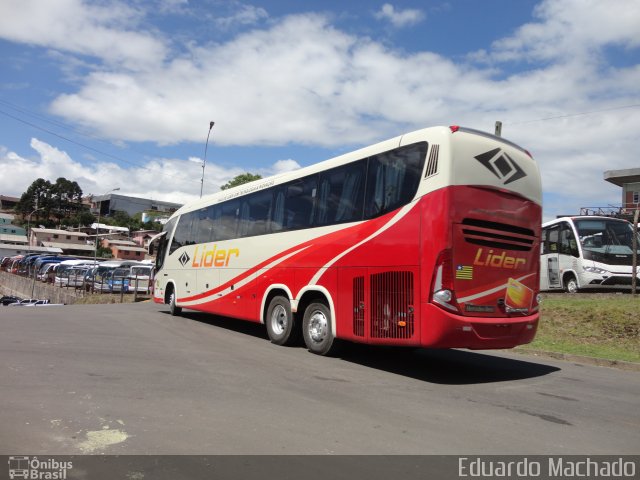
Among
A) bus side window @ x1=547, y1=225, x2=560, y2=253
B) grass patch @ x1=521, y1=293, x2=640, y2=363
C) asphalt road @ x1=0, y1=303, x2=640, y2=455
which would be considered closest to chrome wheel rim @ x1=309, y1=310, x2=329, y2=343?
asphalt road @ x1=0, y1=303, x2=640, y2=455

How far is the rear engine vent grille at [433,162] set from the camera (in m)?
7.57

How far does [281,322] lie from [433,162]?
16.8 feet

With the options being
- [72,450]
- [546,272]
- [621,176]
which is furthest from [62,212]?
[72,450]

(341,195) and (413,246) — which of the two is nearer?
(413,246)

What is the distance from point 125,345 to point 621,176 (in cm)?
5029

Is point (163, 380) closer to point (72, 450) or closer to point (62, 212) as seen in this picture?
point (72, 450)

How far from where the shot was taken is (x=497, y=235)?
311 inches

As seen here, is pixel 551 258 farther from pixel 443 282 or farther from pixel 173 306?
pixel 173 306

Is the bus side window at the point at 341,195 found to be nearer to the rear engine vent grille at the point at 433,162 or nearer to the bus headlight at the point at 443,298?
the rear engine vent grille at the point at 433,162

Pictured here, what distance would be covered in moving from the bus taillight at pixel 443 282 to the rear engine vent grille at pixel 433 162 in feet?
3.99

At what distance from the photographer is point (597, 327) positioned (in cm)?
1184

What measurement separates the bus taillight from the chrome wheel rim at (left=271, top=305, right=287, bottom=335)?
4.30 meters

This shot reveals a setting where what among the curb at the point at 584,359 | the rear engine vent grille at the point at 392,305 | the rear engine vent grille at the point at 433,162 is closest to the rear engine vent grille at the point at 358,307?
the rear engine vent grille at the point at 392,305
